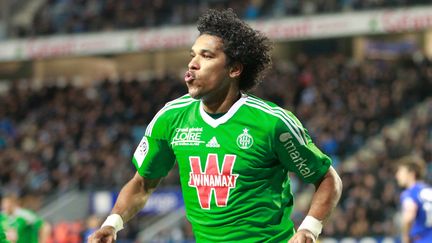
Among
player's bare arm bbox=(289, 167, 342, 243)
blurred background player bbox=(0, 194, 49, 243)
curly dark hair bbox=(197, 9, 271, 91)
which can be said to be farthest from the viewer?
blurred background player bbox=(0, 194, 49, 243)

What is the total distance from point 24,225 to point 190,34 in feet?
46.3

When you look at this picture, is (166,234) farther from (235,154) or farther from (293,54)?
(235,154)

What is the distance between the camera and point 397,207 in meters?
16.3

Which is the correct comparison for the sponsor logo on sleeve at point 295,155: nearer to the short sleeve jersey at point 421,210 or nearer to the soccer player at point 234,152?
the soccer player at point 234,152

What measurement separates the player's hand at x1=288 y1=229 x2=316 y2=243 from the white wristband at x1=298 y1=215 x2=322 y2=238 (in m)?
0.03

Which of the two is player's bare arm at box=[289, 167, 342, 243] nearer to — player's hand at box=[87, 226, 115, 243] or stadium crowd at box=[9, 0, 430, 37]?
player's hand at box=[87, 226, 115, 243]

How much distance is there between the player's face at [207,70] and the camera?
4.45 metres

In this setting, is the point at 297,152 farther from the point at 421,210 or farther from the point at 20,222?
the point at 20,222

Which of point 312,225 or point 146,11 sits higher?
point 312,225

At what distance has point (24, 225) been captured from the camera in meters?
10.7

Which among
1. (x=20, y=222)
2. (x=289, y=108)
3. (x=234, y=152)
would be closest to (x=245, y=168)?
(x=234, y=152)

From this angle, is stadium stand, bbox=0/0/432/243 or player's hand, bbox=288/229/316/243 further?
stadium stand, bbox=0/0/432/243

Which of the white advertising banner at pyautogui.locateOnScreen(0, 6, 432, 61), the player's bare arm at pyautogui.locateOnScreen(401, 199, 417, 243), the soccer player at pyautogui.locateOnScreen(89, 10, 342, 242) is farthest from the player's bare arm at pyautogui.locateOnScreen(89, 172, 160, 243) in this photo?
the white advertising banner at pyautogui.locateOnScreen(0, 6, 432, 61)

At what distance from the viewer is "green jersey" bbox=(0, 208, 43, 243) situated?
1062 cm
